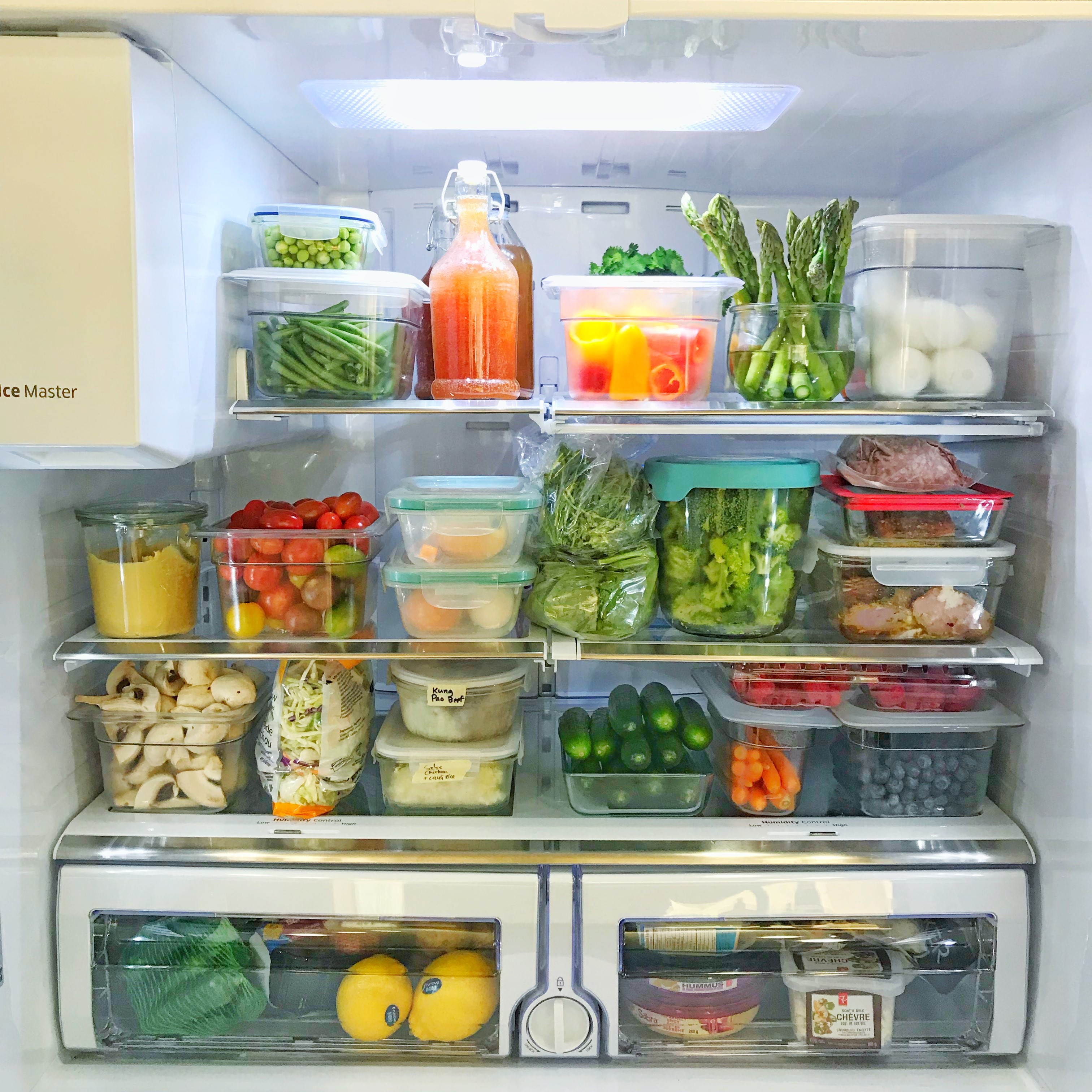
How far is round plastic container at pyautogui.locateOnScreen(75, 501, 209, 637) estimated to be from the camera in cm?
137

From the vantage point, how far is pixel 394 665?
1.51 meters

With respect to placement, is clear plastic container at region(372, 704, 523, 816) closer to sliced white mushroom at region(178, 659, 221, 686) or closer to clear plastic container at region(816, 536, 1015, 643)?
sliced white mushroom at region(178, 659, 221, 686)

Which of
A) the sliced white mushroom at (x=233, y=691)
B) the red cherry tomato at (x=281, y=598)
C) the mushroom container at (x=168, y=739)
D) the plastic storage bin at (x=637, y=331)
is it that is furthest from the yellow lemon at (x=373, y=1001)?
the plastic storage bin at (x=637, y=331)

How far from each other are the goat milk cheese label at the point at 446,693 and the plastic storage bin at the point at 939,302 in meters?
0.76

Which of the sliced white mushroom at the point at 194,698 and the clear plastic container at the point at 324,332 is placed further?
the sliced white mushroom at the point at 194,698

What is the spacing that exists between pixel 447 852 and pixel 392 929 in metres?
0.15

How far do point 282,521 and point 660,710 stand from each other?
652 mm

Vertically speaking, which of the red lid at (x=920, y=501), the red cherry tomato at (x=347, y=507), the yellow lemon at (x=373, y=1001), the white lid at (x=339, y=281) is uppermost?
the white lid at (x=339, y=281)

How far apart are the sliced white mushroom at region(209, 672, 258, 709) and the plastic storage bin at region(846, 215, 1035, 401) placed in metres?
1.05

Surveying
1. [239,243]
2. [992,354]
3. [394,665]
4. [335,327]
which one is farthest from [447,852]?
[992,354]

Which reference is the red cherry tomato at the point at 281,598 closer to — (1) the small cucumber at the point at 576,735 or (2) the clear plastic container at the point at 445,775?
(2) the clear plastic container at the point at 445,775

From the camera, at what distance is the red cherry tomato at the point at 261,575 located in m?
1.39

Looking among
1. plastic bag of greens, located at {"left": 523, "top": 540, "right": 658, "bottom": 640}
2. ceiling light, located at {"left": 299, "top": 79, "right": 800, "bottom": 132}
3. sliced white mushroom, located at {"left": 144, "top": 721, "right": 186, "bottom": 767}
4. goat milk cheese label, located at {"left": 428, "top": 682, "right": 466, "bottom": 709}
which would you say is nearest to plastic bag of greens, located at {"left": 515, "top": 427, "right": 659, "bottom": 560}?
plastic bag of greens, located at {"left": 523, "top": 540, "right": 658, "bottom": 640}

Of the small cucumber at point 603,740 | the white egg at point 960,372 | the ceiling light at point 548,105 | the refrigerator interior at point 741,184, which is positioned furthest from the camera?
the small cucumber at point 603,740
